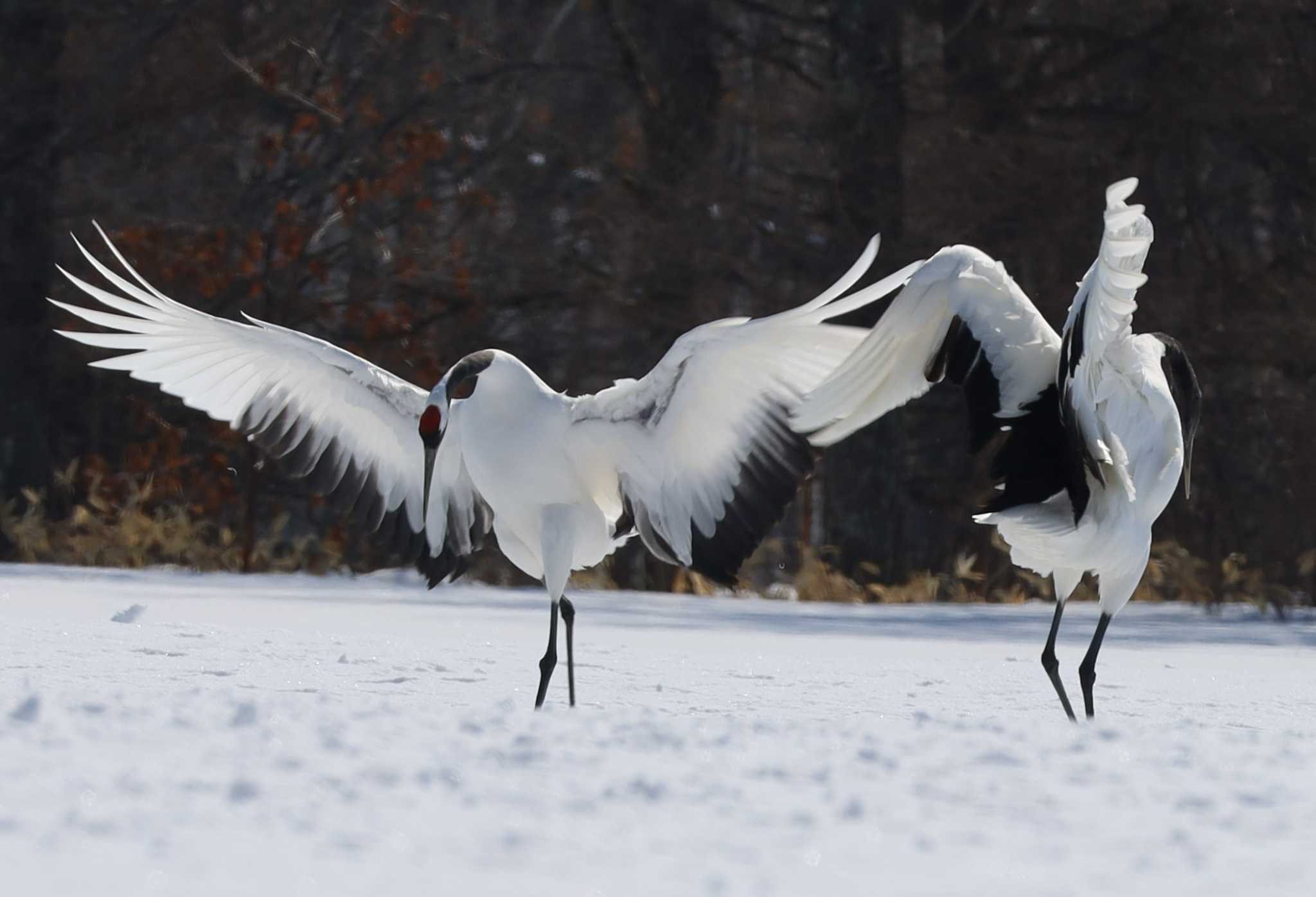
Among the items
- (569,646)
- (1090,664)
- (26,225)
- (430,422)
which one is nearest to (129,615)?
(569,646)

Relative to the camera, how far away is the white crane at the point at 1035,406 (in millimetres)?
6145

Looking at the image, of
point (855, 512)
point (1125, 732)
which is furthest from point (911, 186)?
point (1125, 732)

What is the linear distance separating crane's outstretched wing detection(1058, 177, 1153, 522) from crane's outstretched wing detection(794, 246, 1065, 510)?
0.36 ft

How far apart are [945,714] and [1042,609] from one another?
5.14 meters

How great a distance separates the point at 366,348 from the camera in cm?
1548

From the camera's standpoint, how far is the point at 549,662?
6.95m

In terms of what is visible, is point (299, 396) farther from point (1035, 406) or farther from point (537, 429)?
point (1035, 406)

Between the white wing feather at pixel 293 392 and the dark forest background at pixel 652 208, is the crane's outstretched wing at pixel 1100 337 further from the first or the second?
the dark forest background at pixel 652 208

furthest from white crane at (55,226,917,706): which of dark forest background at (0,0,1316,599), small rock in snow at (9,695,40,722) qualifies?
dark forest background at (0,0,1316,599)

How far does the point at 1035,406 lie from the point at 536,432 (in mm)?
1698

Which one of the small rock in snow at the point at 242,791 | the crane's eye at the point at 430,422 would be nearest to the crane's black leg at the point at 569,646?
the crane's eye at the point at 430,422

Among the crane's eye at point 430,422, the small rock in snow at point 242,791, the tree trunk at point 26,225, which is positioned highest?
the tree trunk at point 26,225

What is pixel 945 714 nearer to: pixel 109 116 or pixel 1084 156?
pixel 1084 156

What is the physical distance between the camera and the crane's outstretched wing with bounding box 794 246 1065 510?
20.1 feet
